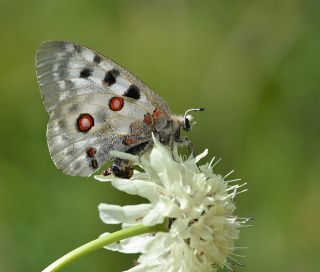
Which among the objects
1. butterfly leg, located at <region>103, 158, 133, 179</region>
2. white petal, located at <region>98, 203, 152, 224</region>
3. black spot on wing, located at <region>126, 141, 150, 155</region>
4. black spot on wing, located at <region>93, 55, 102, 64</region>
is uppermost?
black spot on wing, located at <region>93, 55, 102, 64</region>

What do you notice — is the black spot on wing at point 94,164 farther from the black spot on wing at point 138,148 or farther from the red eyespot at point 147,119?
the red eyespot at point 147,119

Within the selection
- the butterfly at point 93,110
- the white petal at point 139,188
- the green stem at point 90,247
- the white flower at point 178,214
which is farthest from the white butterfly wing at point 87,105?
the green stem at point 90,247

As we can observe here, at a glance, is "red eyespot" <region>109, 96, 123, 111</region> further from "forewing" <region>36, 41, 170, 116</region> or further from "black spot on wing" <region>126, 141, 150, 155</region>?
"black spot on wing" <region>126, 141, 150, 155</region>

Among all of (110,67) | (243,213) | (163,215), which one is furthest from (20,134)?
(163,215)

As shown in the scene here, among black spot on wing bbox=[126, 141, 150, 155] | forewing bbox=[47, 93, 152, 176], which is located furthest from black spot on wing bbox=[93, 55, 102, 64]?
black spot on wing bbox=[126, 141, 150, 155]

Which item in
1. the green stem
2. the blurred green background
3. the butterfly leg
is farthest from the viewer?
the blurred green background

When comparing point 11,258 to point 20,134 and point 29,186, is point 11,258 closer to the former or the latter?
point 29,186

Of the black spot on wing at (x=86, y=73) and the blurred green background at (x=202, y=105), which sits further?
the blurred green background at (x=202, y=105)

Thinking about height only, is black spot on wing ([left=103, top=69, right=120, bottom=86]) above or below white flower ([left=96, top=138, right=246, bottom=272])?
above
